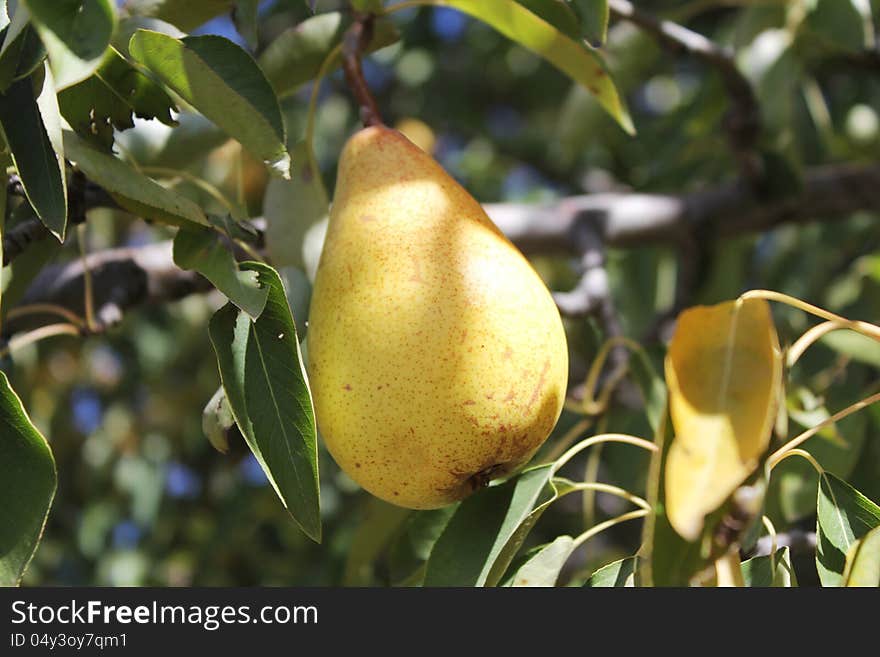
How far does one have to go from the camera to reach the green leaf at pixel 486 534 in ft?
3.01

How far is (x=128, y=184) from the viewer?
89cm

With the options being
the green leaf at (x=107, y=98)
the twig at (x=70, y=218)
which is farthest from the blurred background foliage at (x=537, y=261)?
the green leaf at (x=107, y=98)

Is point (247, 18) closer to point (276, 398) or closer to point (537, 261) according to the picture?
point (276, 398)

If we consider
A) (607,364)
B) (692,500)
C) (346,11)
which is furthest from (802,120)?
(692,500)

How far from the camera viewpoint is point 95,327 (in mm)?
1276

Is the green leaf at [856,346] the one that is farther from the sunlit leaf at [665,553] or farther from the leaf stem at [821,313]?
the sunlit leaf at [665,553]

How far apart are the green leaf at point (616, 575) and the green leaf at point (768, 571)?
3.8 inches

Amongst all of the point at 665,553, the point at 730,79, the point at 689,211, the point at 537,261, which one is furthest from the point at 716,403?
the point at 537,261

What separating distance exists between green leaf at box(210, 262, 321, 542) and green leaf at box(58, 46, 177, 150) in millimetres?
210

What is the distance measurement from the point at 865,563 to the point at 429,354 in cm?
36

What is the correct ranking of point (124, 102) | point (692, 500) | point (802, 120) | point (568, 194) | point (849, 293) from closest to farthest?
point (692, 500)
point (124, 102)
point (849, 293)
point (802, 120)
point (568, 194)

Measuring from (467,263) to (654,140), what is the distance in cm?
141

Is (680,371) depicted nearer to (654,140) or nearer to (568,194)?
(654,140)

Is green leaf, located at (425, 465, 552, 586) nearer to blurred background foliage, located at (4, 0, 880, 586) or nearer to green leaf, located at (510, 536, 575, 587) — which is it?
green leaf, located at (510, 536, 575, 587)
